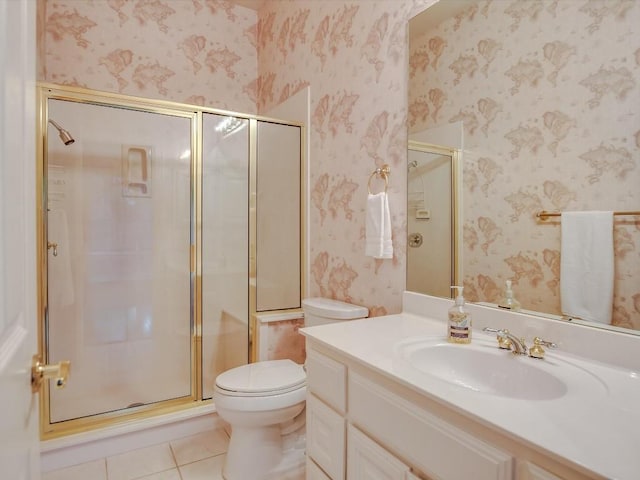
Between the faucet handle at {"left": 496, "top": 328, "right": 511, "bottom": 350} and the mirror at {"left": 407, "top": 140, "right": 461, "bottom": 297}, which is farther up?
the mirror at {"left": 407, "top": 140, "right": 461, "bottom": 297}

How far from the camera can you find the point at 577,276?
1052 millimetres

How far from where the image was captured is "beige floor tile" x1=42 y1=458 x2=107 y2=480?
1.75 m

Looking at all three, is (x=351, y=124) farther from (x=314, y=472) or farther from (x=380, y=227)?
(x=314, y=472)

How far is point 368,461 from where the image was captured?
0.98m

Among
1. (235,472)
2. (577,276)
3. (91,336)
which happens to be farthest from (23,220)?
(91,336)

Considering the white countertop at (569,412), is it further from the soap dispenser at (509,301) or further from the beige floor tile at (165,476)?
the beige floor tile at (165,476)

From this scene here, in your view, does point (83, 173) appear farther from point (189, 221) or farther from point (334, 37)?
point (334, 37)

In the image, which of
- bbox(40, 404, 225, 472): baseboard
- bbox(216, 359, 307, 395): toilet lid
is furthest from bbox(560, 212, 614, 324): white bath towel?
bbox(40, 404, 225, 472): baseboard

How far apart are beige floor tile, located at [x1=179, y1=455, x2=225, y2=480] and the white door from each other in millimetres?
1207

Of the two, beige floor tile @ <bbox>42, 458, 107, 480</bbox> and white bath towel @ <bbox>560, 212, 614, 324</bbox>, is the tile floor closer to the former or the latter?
beige floor tile @ <bbox>42, 458, 107, 480</bbox>

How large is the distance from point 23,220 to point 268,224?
1.74 m

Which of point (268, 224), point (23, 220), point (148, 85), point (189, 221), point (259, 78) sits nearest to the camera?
point (23, 220)

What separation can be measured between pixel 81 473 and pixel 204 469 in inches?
22.5

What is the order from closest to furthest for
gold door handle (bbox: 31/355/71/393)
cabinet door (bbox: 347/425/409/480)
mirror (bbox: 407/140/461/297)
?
gold door handle (bbox: 31/355/71/393) < cabinet door (bbox: 347/425/409/480) < mirror (bbox: 407/140/461/297)
